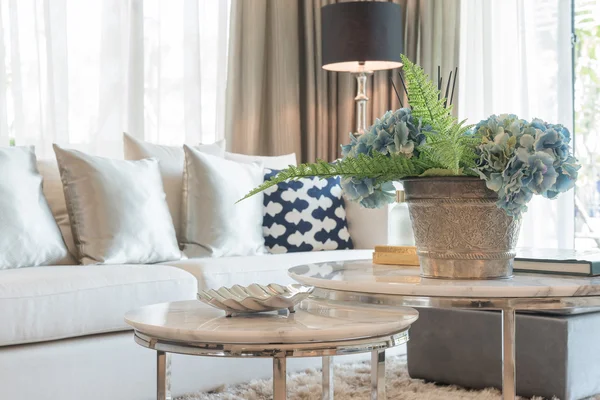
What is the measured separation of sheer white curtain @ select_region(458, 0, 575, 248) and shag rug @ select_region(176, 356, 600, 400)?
1.52 m

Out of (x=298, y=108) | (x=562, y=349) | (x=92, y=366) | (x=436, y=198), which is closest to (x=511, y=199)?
(x=436, y=198)

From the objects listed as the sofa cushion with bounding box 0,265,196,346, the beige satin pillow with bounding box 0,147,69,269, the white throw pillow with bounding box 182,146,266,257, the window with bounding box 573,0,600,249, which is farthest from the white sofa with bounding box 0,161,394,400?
the window with bounding box 573,0,600,249

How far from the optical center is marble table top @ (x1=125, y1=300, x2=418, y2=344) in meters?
1.23

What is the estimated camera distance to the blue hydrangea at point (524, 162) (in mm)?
1505

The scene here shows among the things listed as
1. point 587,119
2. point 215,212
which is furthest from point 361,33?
point 215,212

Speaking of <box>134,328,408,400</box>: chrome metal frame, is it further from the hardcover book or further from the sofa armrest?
the sofa armrest

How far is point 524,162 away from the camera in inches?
59.2

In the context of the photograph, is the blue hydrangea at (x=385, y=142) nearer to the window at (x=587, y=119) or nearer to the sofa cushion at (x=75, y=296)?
the sofa cushion at (x=75, y=296)

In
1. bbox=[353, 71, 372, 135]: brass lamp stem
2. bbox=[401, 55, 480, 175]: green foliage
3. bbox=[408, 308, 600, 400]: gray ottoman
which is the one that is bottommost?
Answer: bbox=[408, 308, 600, 400]: gray ottoman

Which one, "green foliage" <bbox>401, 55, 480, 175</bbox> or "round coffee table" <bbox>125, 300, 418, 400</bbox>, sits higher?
"green foliage" <bbox>401, 55, 480, 175</bbox>

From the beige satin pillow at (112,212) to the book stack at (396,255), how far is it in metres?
1.12

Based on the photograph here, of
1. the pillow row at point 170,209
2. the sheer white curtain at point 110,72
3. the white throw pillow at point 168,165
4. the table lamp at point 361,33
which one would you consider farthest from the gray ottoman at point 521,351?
the sheer white curtain at point 110,72

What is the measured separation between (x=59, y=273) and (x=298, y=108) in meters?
2.49

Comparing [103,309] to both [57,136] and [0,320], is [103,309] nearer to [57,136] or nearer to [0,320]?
[0,320]
